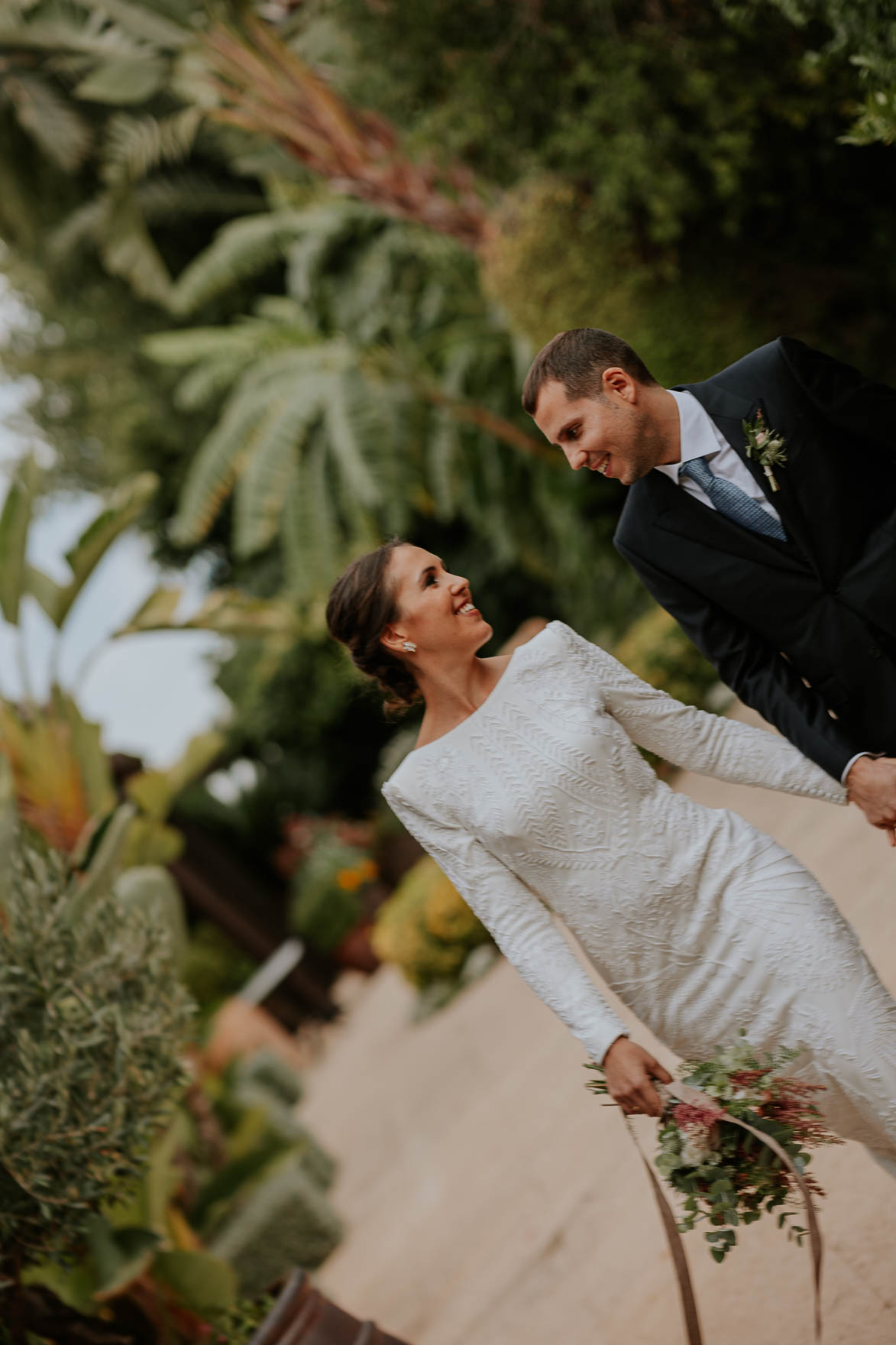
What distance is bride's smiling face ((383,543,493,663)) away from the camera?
2.60m

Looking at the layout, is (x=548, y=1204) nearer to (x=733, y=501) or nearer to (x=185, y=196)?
(x=733, y=501)

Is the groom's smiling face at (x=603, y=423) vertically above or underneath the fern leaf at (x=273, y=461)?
above

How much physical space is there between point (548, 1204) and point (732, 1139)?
3157mm

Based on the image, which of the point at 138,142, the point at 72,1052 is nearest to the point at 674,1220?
the point at 72,1052

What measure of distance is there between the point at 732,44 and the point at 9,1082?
6.22 m

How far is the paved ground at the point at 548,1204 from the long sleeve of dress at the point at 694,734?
0.41 meters

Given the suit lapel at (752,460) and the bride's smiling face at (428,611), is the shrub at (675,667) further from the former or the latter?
the bride's smiling face at (428,611)

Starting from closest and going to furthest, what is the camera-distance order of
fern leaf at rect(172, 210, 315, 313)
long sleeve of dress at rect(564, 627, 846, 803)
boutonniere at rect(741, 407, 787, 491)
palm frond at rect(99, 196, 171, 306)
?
boutonniere at rect(741, 407, 787, 491), long sleeve of dress at rect(564, 627, 846, 803), fern leaf at rect(172, 210, 315, 313), palm frond at rect(99, 196, 171, 306)

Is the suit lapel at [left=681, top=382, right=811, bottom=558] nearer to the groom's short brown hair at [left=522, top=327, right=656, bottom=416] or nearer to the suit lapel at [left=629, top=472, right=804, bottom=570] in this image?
the suit lapel at [left=629, top=472, right=804, bottom=570]

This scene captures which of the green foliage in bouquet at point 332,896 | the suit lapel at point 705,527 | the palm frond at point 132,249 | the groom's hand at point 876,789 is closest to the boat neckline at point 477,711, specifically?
the suit lapel at point 705,527

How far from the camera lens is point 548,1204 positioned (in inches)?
205

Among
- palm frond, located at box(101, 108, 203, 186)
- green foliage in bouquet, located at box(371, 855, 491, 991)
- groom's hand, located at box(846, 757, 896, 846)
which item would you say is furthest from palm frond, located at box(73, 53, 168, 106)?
groom's hand, located at box(846, 757, 896, 846)

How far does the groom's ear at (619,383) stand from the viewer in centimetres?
244

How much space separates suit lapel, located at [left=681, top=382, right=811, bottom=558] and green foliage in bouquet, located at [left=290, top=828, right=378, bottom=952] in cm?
1242
